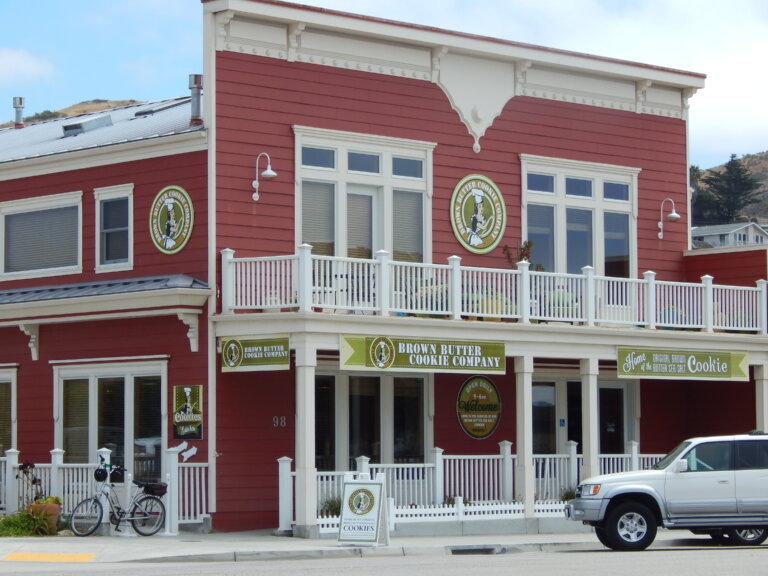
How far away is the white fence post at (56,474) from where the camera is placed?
2509 cm

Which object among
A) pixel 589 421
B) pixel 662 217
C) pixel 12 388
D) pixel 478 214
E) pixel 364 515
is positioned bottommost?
pixel 364 515

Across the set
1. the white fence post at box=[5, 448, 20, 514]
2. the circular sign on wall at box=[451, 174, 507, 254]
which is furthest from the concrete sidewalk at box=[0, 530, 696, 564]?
the circular sign on wall at box=[451, 174, 507, 254]

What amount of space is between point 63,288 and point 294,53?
618 centimetres

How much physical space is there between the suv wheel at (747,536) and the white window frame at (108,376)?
9701 mm

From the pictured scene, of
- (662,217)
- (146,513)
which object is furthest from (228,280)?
(662,217)

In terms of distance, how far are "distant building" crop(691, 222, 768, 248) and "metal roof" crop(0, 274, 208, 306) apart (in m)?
61.8

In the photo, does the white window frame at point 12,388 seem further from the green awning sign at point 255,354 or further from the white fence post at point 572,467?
the white fence post at point 572,467

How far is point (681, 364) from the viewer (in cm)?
2883

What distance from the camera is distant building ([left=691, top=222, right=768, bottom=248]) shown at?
283 ft

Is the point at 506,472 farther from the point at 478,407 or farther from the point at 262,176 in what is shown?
the point at 262,176

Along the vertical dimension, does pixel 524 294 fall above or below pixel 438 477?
above

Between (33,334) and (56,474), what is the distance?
3.68 metres

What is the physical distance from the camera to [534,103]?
30328mm

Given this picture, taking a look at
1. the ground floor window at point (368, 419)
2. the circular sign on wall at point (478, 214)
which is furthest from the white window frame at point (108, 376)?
the circular sign on wall at point (478, 214)
